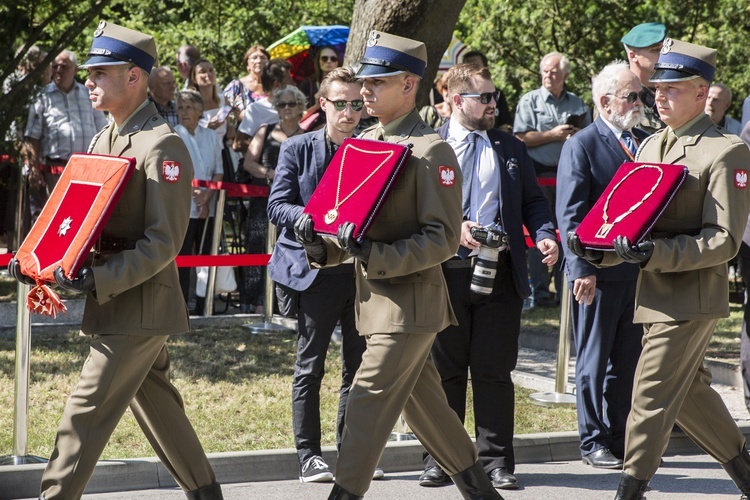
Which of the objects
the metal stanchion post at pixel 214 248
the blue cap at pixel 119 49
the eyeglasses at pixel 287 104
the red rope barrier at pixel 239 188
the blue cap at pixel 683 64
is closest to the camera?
the blue cap at pixel 119 49

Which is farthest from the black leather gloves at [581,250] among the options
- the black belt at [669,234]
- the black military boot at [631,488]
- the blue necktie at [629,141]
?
the blue necktie at [629,141]

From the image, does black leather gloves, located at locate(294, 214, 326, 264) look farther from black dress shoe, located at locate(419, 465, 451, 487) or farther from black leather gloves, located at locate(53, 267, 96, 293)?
black dress shoe, located at locate(419, 465, 451, 487)

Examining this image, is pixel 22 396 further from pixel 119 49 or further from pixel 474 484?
pixel 474 484

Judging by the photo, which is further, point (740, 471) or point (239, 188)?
point (239, 188)

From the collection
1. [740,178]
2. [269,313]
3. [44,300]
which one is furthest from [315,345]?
[269,313]

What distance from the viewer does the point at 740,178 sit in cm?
561

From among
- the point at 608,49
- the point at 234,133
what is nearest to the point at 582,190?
the point at 234,133

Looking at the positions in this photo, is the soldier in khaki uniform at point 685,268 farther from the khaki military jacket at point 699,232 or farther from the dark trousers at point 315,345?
the dark trousers at point 315,345

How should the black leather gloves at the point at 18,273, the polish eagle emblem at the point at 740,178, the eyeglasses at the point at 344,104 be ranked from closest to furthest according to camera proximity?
the black leather gloves at the point at 18,273
the polish eagle emblem at the point at 740,178
the eyeglasses at the point at 344,104

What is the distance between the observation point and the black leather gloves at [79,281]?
480cm

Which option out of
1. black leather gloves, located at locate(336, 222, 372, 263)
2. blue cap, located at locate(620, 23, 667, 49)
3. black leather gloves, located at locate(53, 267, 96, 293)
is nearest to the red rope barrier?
blue cap, located at locate(620, 23, 667, 49)

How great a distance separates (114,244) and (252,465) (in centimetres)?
217

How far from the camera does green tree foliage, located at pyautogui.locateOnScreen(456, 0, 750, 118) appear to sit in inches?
842

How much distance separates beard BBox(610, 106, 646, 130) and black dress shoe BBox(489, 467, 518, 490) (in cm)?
205
